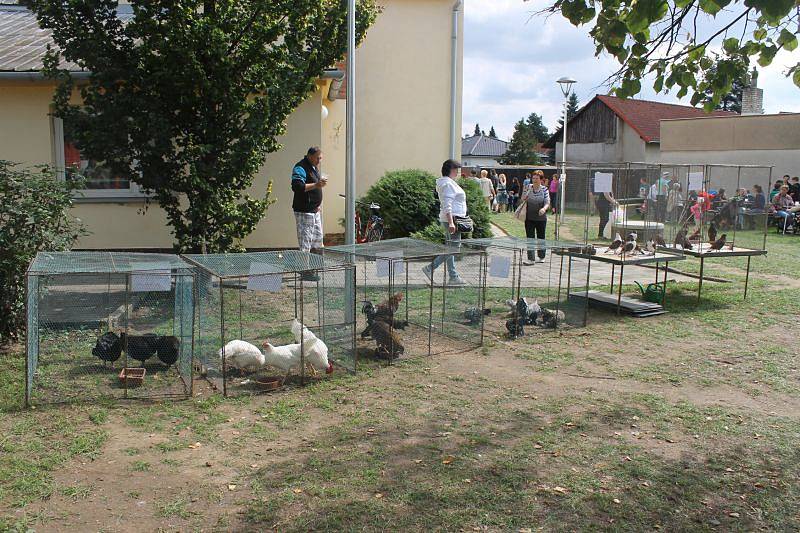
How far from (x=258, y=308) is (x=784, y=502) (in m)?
5.46

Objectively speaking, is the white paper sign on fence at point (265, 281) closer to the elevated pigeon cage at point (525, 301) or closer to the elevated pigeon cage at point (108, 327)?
the elevated pigeon cage at point (108, 327)

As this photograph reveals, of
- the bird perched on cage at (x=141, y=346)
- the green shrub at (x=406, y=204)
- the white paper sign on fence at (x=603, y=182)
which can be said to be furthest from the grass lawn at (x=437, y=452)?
the green shrub at (x=406, y=204)

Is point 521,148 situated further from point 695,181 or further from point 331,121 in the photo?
point 695,181

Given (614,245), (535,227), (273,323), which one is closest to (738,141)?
(535,227)

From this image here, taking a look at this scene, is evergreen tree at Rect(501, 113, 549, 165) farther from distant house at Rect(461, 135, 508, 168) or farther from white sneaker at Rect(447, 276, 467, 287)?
white sneaker at Rect(447, 276, 467, 287)

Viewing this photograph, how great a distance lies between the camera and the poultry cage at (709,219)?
1123 centimetres

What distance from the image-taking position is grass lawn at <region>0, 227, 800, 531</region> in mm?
4434

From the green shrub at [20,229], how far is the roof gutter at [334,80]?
4467mm

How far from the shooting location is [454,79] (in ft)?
66.2

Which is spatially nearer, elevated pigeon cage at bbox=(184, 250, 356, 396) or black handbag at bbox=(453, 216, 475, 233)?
elevated pigeon cage at bbox=(184, 250, 356, 396)

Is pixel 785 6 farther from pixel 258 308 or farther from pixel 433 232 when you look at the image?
pixel 433 232

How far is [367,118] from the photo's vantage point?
66.8ft

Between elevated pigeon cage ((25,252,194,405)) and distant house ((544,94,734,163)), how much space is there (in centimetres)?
3811

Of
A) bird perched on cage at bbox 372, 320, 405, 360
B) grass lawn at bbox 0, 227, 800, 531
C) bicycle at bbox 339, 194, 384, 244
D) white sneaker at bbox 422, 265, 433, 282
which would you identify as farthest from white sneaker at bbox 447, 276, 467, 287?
bicycle at bbox 339, 194, 384, 244
